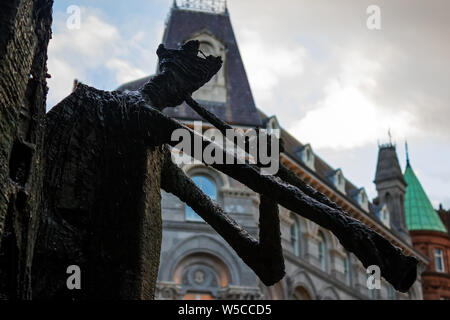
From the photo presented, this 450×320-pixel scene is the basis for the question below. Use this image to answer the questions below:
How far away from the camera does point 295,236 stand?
30922mm

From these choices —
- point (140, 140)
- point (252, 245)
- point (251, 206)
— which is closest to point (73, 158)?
point (140, 140)

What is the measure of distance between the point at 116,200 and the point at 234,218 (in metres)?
21.8

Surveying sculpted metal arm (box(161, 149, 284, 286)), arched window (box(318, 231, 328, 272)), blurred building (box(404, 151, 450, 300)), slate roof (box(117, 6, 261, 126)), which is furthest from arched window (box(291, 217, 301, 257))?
sculpted metal arm (box(161, 149, 284, 286))

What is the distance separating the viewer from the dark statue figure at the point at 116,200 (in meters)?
3.37

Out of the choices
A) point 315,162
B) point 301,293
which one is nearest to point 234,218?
point 301,293

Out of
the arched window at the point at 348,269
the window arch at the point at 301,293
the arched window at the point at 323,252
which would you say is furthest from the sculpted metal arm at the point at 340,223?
the arched window at the point at 348,269

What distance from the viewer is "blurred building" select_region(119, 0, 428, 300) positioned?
24.3 meters

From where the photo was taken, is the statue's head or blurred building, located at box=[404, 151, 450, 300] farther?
blurred building, located at box=[404, 151, 450, 300]

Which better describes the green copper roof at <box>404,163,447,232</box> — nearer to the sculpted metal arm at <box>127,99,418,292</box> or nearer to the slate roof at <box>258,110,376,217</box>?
the slate roof at <box>258,110,376,217</box>

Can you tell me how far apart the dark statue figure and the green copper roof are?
4643 centimetres

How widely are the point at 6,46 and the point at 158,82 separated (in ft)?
4.40

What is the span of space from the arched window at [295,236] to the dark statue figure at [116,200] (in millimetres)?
26885

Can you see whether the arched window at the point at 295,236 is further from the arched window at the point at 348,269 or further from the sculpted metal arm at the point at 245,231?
the sculpted metal arm at the point at 245,231

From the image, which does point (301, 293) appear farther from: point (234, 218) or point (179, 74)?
point (179, 74)
